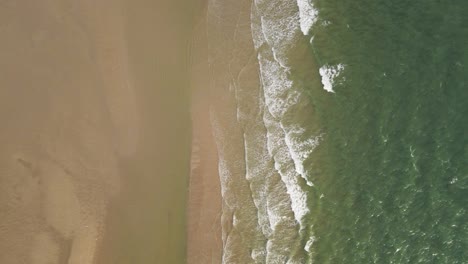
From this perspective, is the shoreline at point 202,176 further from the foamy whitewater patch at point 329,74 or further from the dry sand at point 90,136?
the foamy whitewater patch at point 329,74

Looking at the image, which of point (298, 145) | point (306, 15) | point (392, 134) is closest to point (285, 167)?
point (298, 145)

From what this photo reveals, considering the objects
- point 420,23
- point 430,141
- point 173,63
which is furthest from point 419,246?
point 173,63

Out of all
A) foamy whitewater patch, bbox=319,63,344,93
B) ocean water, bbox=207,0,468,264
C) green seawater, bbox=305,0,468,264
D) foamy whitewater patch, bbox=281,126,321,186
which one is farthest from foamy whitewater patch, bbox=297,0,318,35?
foamy whitewater patch, bbox=281,126,321,186

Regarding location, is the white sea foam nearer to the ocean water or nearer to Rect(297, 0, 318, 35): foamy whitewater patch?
the ocean water

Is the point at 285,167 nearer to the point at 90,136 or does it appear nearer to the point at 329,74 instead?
the point at 329,74

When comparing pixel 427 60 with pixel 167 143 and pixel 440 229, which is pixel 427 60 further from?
pixel 167 143

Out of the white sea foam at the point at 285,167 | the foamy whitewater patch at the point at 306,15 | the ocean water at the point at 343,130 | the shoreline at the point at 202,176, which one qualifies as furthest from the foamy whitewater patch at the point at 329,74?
→ the shoreline at the point at 202,176
